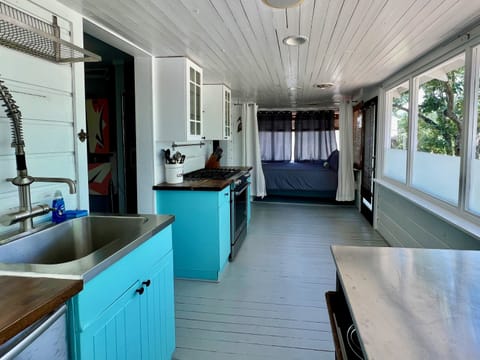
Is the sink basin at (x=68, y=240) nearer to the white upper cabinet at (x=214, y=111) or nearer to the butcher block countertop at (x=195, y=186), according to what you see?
the butcher block countertop at (x=195, y=186)

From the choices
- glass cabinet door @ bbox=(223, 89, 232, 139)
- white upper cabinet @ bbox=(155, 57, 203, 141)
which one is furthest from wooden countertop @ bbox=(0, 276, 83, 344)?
glass cabinet door @ bbox=(223, 89, 232, 139)

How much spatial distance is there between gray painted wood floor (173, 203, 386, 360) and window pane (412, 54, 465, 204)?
1299 mm

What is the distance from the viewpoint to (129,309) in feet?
4.74

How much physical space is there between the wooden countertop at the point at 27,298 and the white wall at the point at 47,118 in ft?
2.13

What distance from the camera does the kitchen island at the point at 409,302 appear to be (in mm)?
789

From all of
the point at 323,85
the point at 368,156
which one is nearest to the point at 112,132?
the point at 323,85

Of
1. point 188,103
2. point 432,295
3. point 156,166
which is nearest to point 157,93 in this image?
point 188,103

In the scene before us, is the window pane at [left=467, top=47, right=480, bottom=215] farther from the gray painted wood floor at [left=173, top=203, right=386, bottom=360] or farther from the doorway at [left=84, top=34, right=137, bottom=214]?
the doorway at [left=84, top=34, right=137, bottom=214]

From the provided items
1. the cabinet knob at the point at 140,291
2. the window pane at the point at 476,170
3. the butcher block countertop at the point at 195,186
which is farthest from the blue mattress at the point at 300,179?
the cabinet knob at the point at 140,291

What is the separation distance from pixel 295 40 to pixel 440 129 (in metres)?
1.62

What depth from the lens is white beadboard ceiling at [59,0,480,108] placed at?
1.99 meters

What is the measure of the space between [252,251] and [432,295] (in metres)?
3.13

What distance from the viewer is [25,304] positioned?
905 mm

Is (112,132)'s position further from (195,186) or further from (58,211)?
(58,211)
